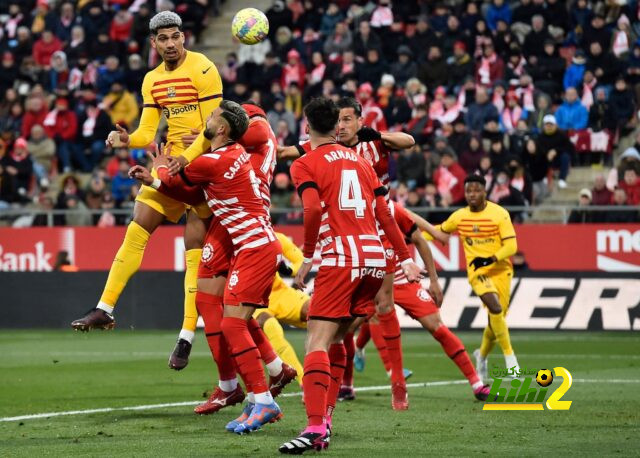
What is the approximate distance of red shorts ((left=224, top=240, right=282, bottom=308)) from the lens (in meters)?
9.72

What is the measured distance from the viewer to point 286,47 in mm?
27625

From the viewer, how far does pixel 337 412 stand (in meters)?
11.2

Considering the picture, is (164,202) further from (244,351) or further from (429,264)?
(429,264)

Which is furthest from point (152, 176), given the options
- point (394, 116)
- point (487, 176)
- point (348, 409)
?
point (394, 116)

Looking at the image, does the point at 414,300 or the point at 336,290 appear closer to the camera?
the point at 336,290

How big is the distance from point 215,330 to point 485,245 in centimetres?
494

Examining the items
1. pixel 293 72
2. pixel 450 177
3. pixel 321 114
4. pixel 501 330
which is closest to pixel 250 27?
pixel 321 114

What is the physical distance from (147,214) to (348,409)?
249cm

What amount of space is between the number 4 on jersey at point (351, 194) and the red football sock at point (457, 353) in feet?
11.7

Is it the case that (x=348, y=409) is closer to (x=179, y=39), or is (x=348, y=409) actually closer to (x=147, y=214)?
(x=147, y=214)

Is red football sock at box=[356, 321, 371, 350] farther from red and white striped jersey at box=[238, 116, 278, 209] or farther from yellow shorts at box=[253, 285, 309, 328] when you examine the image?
red and white striped jersey at box=[238, 116, 278, 209]

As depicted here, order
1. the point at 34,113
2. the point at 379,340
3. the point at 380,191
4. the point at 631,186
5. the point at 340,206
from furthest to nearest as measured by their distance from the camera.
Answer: the point at 34,113
the point at 631,186
the point at 379,340
the point at 380,191
the point at 340,206

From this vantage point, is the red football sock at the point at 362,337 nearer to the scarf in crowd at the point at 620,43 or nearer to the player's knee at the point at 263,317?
the player's knee at the point at 263,317

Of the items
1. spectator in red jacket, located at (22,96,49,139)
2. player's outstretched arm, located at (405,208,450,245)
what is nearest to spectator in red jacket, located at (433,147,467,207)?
player's outstretched arm, located at (405,208,450,245)
